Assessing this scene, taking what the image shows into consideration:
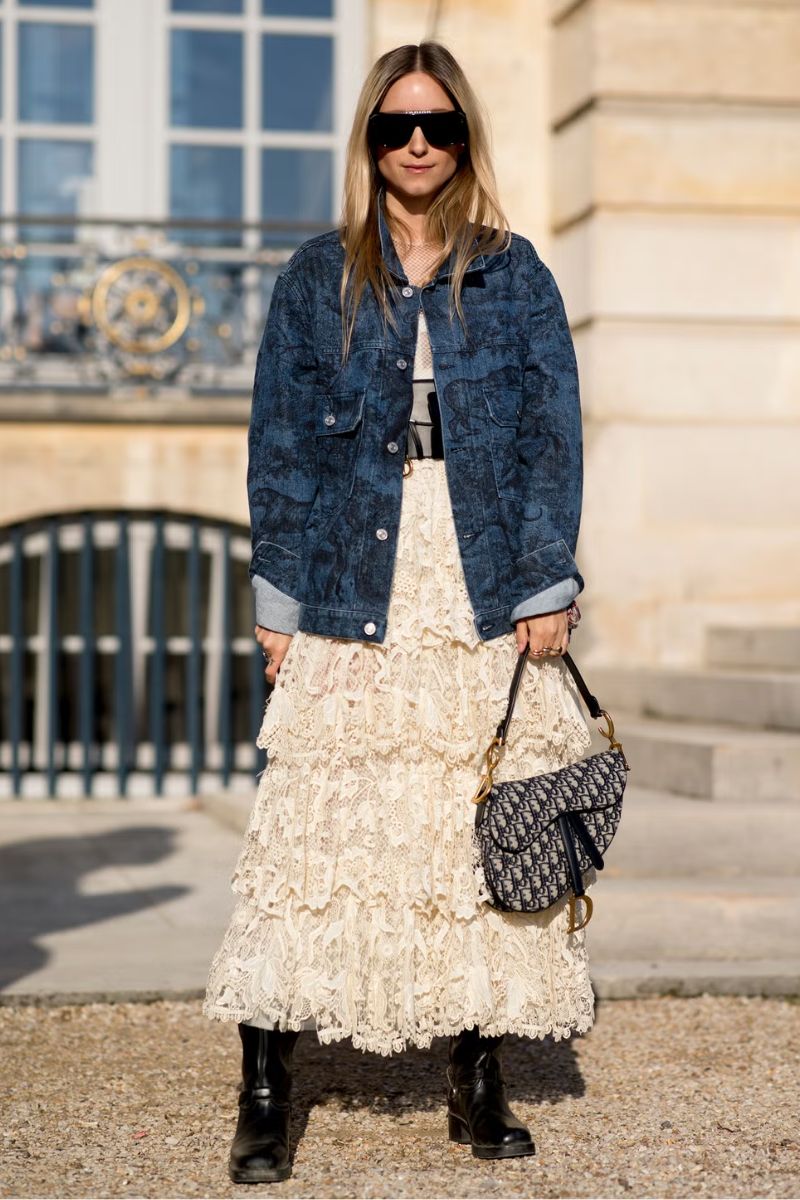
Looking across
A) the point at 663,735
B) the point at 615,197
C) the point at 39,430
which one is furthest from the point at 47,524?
the point at 663,735

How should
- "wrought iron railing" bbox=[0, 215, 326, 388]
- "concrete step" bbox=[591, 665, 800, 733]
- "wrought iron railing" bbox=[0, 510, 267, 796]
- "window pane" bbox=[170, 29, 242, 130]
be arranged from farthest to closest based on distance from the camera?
"window pane" bbox=[170, 29, 242, 130] → "wrought iron railing" bbox=[0, 510, 267, 796] → "wrought iron railing" bbox=[0, 215, 326, 388] → "concrete step" bbox=[591, 665, 800, 733]

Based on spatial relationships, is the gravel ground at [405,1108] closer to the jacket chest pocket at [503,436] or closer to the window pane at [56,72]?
the jacket chest pocket at [503,436]

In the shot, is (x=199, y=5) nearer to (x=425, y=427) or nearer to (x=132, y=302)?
(x=132, y=302)

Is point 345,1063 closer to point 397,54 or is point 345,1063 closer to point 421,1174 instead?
point 421,1174

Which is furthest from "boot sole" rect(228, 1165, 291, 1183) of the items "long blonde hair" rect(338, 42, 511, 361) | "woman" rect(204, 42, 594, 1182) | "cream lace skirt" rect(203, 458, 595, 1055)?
"long blonde hair" rect(338, 42, 511, 361)

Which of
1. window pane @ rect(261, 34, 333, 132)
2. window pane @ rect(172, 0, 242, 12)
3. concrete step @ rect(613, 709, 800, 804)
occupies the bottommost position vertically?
concrete step @ rect(613, 709, 800, 804)

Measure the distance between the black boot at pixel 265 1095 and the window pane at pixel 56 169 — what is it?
6.87 metres

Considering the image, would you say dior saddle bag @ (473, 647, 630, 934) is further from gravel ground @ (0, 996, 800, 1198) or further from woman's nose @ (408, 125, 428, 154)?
woman's nose @ (408, 125, 428, 154)

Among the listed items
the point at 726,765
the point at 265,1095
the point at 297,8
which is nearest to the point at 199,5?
the point at 297,8

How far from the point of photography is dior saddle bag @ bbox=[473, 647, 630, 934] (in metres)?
2.98

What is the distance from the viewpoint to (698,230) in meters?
7.95

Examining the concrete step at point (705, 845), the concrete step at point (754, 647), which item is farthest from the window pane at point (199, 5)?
the concrete step at point (705, 845)

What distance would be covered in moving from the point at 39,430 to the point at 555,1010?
236 inches

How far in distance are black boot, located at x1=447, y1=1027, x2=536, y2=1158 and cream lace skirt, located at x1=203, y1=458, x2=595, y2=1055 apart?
0.42ft
